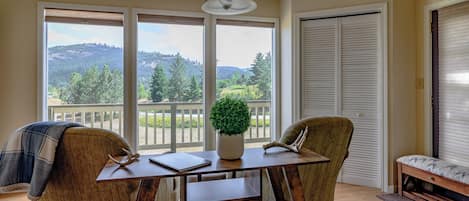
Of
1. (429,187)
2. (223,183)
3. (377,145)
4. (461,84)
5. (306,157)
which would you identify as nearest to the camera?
(306,157)

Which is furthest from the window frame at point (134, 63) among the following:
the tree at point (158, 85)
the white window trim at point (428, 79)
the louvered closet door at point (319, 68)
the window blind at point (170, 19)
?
the white window trim at point (428, 79)

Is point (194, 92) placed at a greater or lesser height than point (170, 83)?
lesser

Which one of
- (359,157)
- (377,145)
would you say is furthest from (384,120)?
(359,157)

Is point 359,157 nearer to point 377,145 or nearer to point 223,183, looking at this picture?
point 377,145

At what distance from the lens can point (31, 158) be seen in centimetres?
197

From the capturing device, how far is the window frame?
356cm

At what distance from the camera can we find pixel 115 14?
12.3ft

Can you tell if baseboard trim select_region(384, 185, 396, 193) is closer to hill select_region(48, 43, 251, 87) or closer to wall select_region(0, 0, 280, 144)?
hill select_region(48, 43, 251, 87)

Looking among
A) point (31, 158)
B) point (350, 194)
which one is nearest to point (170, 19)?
point (31, 158)

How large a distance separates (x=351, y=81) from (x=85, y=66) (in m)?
3.12

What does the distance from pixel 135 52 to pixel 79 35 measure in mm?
651

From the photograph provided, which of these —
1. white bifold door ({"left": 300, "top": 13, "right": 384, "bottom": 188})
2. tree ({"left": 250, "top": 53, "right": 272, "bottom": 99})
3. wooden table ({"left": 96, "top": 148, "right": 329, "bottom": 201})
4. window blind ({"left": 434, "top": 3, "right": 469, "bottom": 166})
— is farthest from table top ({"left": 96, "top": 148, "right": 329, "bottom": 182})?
tree ({"left": 250, "top": 53, "right": 272, "bottom": 99})

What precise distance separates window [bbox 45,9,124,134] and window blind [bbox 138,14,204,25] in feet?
0.92

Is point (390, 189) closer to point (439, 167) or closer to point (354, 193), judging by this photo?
point (354, 193)
